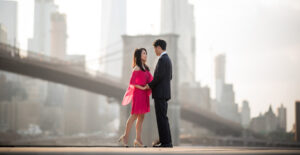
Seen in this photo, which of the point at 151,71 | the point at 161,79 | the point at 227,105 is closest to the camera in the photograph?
the point at 161,79

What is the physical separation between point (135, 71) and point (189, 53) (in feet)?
613

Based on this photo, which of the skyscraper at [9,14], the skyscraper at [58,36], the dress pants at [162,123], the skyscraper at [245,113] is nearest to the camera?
the dress pants at [162,123]

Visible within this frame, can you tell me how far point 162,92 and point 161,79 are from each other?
16 cm

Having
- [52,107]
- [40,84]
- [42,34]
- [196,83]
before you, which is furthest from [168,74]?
[42,34]

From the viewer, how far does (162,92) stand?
19.9 ft

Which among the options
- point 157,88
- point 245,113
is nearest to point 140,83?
point 157,88

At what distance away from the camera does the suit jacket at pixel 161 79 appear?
6023mm

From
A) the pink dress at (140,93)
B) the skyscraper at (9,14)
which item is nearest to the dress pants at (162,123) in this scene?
the pink dress at (140,93)

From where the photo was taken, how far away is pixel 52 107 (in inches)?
4166

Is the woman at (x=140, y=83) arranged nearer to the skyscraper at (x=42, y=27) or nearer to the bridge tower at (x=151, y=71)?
the bridge tower at (x=151, y=71)

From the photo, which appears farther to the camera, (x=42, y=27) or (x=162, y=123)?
(x=42, y=27)

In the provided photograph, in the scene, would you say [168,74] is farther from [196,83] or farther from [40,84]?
[196,83]

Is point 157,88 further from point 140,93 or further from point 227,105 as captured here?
point 227,105

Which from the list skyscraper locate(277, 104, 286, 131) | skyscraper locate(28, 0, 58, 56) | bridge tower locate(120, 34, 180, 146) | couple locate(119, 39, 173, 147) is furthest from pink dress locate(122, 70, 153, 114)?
skyscraper locate(28, 0, 58, 56)
